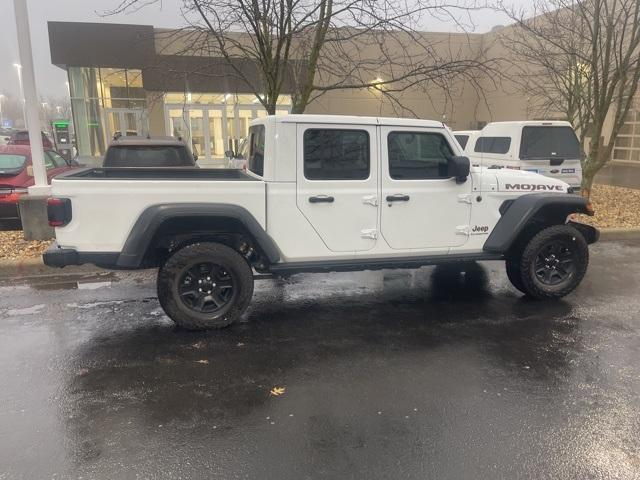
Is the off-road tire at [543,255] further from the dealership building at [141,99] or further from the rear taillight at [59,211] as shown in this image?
the dealership building at [141,99]

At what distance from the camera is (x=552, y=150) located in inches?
408

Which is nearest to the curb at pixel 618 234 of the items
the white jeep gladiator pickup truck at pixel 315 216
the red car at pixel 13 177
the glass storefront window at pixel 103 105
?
the white jeep gladiator pickup truck at pixel 315 216

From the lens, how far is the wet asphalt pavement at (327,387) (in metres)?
2.87

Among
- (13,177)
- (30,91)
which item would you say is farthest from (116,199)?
(13,177)

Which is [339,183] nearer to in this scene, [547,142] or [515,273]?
[515,273]

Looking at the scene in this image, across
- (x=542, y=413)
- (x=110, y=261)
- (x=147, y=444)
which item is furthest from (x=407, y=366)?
(x=110, y=261)

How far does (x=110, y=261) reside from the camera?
14.5 feet

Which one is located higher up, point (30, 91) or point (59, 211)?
point (30, 91)

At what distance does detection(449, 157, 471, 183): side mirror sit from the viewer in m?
4.93

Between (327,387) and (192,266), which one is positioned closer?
(327,387)

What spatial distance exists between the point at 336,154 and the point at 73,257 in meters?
2.49

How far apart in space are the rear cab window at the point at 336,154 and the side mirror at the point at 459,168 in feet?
2.76

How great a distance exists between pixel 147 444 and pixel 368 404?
1417mm

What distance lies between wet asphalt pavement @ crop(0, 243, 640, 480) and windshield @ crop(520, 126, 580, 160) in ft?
16.8
